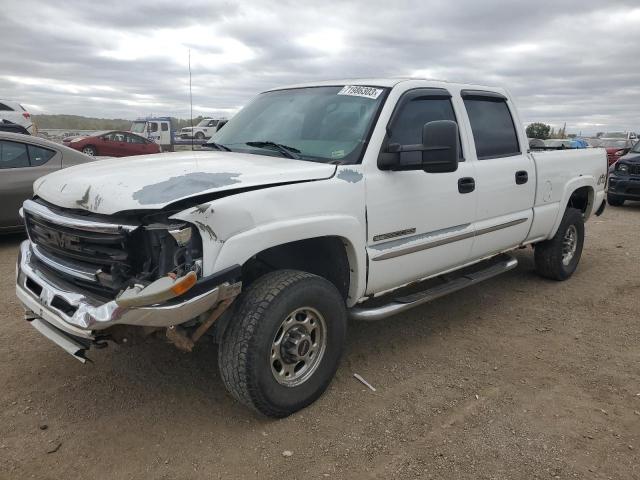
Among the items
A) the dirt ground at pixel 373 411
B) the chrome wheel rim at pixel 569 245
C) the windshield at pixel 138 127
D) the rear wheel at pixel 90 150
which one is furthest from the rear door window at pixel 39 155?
the windshield at pixel 138 127

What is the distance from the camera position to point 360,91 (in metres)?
3.76

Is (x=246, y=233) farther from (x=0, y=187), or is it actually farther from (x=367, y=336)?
(x=0, y=187)

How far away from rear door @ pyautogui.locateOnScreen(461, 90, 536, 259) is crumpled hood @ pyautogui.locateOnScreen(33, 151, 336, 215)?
1.63 meters

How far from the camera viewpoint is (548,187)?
5.10 metres

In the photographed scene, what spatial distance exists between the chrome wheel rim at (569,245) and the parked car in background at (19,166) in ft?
20.4

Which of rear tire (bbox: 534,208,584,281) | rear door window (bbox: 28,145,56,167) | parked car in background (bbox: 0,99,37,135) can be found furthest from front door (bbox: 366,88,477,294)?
parked car in background (bbox: 0,99,37,135)

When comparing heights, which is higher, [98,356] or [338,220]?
[338,220]

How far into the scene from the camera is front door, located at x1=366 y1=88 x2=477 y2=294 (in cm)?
343

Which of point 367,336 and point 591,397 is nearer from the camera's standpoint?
point 591,397

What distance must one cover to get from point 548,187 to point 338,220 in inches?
114

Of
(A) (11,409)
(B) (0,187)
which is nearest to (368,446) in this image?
(A) (11,409)

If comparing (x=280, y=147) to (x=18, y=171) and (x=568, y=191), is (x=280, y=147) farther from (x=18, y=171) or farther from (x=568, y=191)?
(x=18, y=171)

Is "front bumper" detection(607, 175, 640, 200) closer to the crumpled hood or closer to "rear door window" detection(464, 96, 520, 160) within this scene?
"rear door window" detection(464, 96, 520, 160)

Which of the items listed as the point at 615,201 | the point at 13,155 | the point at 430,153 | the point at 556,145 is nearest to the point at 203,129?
the point at 615,201
